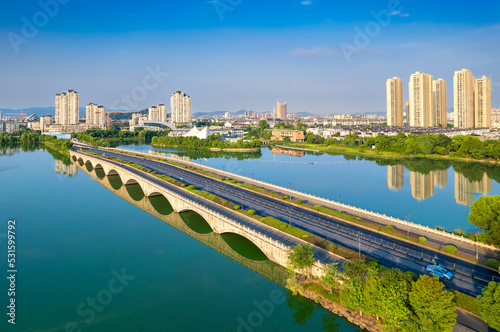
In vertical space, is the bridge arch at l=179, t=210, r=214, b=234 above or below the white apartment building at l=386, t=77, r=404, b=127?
below

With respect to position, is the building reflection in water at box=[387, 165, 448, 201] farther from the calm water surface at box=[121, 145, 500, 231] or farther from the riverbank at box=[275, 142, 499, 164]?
the riverbank at box=[275, 142, 499, 164]

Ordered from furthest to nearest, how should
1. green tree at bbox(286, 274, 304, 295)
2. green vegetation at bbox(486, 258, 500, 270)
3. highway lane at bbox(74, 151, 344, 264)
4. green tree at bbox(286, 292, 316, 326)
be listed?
1. highway lane at bbox(74, 151, 344, 264)
2. green tree at bbox(286, 274, 304, 295)
3. green vegetation at bbox(486, 258, 500, 270)
4. green tree at bbox(286, 292, 316, 326)

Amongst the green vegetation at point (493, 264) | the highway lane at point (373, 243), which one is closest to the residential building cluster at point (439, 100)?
the highway lane at point (373, 243)

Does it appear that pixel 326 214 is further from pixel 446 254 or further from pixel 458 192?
pixel 458 192

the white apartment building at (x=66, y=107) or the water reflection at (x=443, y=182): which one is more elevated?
the white apartment building at (x=66, y=107)

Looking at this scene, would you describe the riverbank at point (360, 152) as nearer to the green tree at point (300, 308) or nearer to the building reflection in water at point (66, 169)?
the building reflection in water at point (66, 169)

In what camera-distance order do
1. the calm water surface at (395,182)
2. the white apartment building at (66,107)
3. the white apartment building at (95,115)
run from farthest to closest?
the white apartment building at (95,115), the white apartment building at (66,107), the calm water surface at (395,182)

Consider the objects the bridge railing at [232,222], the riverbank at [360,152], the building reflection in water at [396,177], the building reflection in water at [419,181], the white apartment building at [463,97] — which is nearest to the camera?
the bridge railing at [232,222]

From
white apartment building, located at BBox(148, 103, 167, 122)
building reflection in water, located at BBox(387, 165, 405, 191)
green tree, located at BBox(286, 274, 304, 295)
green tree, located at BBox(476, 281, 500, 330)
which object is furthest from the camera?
white apartment building, located at BBox(148, 103, 167, 122)

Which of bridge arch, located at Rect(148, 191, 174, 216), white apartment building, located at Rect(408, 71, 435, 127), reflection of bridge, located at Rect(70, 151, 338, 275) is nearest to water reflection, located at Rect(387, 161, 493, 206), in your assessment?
reflection of bridge, located at Rect(70, 151, 338, 275)
